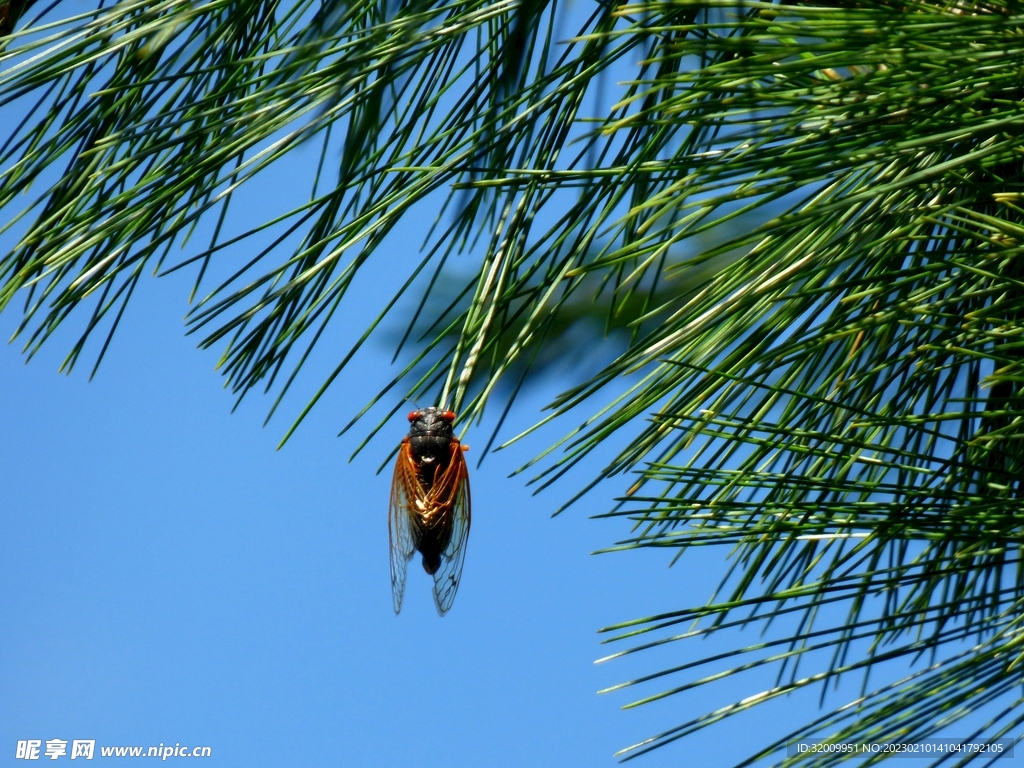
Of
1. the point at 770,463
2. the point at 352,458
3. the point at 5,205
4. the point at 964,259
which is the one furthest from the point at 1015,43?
the point at 5,205

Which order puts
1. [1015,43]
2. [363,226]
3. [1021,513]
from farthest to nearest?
[363,226]
[1021,513]
[1015,43]

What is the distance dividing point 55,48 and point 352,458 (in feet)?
1.02

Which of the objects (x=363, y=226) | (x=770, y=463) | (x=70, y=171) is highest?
(x=70, y=171)

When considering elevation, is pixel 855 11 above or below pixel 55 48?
below

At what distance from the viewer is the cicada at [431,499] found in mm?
704

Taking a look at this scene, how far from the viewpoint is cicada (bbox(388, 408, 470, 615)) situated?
0.70 meters

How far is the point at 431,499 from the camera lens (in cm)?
75

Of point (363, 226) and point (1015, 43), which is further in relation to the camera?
point (363, 226)

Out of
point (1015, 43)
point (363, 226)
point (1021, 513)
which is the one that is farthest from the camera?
point (363, 226)

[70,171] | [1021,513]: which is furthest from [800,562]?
[70,171]

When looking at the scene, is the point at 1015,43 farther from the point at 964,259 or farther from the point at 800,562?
the point at 800,562

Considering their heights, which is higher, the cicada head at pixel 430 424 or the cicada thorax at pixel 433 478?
the cicada head at pixel 430 424

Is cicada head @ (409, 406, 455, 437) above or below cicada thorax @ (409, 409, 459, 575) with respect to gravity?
above

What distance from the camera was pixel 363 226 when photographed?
2.28ft
